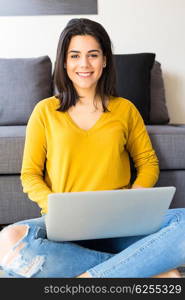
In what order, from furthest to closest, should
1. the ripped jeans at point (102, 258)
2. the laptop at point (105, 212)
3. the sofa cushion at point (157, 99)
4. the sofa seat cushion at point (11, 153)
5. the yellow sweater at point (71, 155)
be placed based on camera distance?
the sofa cushion at point (157, 99)
the sofa seat cushion at point (11, 153)
the yellow sweater at point (71, 155)
the ripped jeans at point (102, 258)
the laptop at point (105, 212)

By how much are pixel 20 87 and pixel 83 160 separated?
1.03 metres

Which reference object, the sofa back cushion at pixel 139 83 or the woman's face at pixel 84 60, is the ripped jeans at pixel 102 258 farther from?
the sofa back cushion at pixel 139 83

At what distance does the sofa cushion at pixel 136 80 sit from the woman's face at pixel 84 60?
0.77 meters

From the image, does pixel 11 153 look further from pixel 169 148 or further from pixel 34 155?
pixel 169 148

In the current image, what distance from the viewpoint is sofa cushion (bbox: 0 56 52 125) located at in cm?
230

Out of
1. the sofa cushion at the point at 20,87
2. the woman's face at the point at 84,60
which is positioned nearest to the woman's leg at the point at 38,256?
the woman's face at the point at 84,60

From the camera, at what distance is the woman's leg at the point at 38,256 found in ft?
3.81

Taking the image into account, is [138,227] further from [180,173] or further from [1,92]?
[1,92]

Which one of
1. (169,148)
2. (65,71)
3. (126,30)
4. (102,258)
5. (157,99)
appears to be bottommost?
(102,258)

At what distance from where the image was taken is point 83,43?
1.47 m

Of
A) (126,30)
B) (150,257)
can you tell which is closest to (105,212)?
(150,257)

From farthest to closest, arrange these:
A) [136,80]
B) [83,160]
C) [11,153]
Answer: [136,80] → [11,153] → [83,160]

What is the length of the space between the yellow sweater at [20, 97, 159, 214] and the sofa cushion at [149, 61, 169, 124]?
3.10 ft

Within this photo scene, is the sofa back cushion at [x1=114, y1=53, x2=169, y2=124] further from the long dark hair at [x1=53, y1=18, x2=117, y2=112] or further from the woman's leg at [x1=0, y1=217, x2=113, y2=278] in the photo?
the woman's leg at [x1=0, y1=217, x2=113, y2=278]
